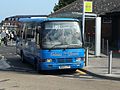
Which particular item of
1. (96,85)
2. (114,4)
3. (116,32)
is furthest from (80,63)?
(114,4)

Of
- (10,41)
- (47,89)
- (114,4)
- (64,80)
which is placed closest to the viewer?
(47,89)

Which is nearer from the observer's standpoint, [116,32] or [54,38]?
[54,38]

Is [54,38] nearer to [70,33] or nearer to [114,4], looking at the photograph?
[70,33]

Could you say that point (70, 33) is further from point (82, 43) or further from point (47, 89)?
point (47, 89)

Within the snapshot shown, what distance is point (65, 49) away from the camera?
667 inches

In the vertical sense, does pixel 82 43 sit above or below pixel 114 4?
below

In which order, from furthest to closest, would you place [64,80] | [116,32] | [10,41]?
[10,41], [116,32], [64,80]

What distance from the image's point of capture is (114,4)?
41094 mm

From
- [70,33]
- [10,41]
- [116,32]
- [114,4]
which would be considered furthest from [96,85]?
[10,41]

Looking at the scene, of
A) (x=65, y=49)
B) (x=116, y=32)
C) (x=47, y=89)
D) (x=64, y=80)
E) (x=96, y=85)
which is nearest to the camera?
(x=47, y=89)

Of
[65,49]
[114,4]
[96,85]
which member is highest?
[114,4]

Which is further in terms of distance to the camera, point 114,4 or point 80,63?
point 114,4

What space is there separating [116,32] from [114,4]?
4223 millimetres

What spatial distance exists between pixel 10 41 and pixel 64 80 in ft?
121
